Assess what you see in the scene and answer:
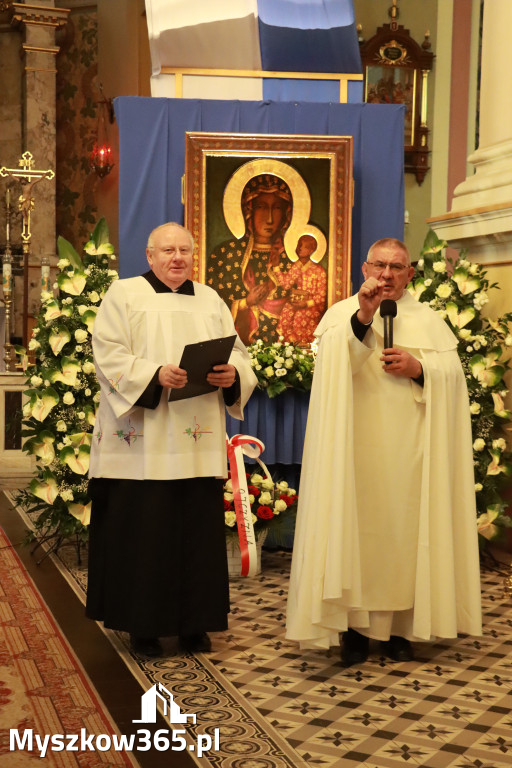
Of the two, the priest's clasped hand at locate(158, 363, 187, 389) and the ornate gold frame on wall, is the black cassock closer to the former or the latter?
the priest's clasped hand at locate(158, 363, 187, 389)

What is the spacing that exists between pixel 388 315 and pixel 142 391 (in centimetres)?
112

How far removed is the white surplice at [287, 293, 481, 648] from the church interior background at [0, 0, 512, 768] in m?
0.26

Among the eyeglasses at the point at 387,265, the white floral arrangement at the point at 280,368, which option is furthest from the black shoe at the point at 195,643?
the white floral arrangement at the point at 280,368

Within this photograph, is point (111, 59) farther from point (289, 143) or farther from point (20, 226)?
point (289, 143)

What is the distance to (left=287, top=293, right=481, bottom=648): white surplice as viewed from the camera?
4.61 metres

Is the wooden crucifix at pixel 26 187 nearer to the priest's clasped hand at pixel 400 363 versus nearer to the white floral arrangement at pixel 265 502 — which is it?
the white floral arrangement at pixel 265 502

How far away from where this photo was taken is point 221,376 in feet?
15.4

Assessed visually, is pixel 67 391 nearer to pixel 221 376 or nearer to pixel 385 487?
pixel 221 376

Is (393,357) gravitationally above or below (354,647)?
above

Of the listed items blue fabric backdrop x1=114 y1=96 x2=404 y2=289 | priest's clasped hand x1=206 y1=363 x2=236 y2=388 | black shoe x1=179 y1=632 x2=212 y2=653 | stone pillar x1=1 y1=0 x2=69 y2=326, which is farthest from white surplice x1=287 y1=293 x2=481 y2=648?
stone pillar x1=1 y1=0 x2=69 y2=326

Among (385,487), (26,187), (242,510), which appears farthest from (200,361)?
(26,187)

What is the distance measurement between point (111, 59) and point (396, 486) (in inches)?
455

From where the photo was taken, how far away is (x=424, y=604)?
465 centimetres

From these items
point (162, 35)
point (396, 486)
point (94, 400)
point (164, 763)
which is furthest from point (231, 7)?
point (164, 763)
